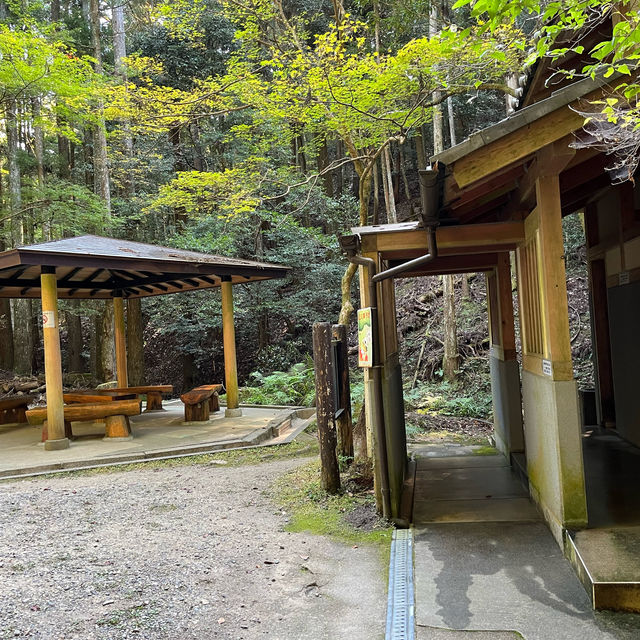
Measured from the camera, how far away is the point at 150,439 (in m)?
8.70

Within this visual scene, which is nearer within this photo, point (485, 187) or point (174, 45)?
point (485, 187)

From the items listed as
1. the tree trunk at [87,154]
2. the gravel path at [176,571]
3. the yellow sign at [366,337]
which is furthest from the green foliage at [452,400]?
the tree trunk at [87,154]

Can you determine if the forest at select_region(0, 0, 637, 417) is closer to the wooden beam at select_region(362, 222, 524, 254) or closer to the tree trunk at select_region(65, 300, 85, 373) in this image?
the tree trunk at select_region(65, 300, 85, 373)

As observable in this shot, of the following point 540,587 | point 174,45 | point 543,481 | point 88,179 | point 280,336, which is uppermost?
A: point 174,45

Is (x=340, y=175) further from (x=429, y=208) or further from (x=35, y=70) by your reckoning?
(x=429, y=208)

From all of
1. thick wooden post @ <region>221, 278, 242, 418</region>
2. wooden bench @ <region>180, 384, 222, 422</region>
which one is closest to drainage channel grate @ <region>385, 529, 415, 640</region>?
wooden bench @ <region>180, 384, 222, 422</region>

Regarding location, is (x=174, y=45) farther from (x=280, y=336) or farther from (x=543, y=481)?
(x=543, y=481)

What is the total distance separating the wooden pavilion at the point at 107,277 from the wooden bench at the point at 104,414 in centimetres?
23

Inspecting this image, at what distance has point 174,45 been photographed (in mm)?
16031

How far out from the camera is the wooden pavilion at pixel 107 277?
8.10 m

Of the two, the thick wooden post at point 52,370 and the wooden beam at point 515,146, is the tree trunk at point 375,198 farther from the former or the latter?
the wooden beam at point 515,146

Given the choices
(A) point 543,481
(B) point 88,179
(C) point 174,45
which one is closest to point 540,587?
(A) point 543,481

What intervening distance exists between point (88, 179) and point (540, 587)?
18643 mm

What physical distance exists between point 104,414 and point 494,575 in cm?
673
